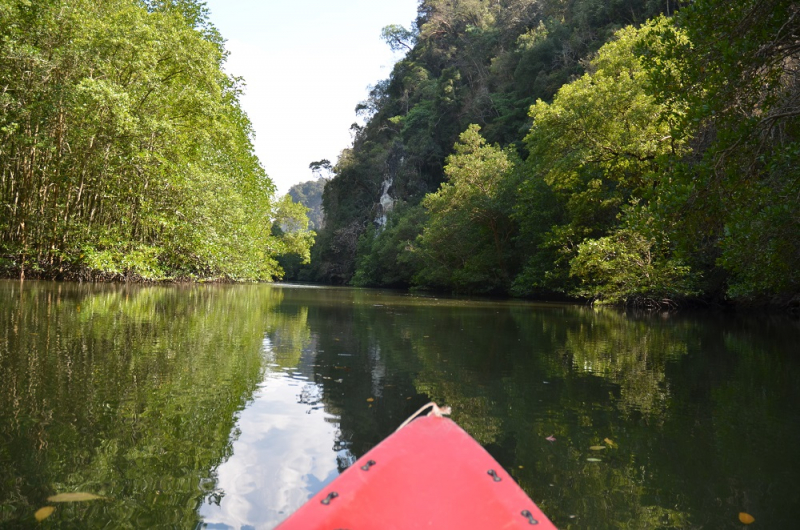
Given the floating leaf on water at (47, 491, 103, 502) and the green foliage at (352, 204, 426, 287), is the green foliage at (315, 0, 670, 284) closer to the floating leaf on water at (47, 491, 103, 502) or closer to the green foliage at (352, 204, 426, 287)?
the green foliage at (352, 204, 426, 287)

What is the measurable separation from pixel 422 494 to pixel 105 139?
18301mm

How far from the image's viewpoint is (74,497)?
94.5 inches

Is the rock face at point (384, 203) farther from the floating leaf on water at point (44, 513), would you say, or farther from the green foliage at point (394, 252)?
the floating leaf on water at point (44, 513)

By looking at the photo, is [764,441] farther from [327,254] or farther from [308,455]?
[327,254]

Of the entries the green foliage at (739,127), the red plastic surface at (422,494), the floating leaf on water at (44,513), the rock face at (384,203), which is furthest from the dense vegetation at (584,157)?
the floating leaf on water at (44,513)

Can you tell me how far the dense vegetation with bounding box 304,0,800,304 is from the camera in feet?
24.8

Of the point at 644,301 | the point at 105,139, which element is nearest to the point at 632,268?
the point at 644,301

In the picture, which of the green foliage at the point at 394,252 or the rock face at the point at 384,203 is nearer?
the green foliage at the point at 394,252

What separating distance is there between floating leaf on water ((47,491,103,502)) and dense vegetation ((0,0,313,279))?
1403 cm

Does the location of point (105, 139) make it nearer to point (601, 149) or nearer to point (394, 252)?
point (601, 149)

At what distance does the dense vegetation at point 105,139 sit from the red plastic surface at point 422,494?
14.9 meters

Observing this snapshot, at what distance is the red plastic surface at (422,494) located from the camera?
1817mm

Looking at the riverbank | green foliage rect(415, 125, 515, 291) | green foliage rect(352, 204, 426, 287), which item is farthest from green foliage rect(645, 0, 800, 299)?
green foliage rect(352, 204, 426, 287)

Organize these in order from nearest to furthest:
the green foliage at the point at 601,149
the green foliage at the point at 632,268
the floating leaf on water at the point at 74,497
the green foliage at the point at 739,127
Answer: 1. the floating leaf on water at the point at 74,497
2. the green foliage at the point at 739,127
3. the green foliage at the point at 632,268
4. the green foliage at the point at 601,149
